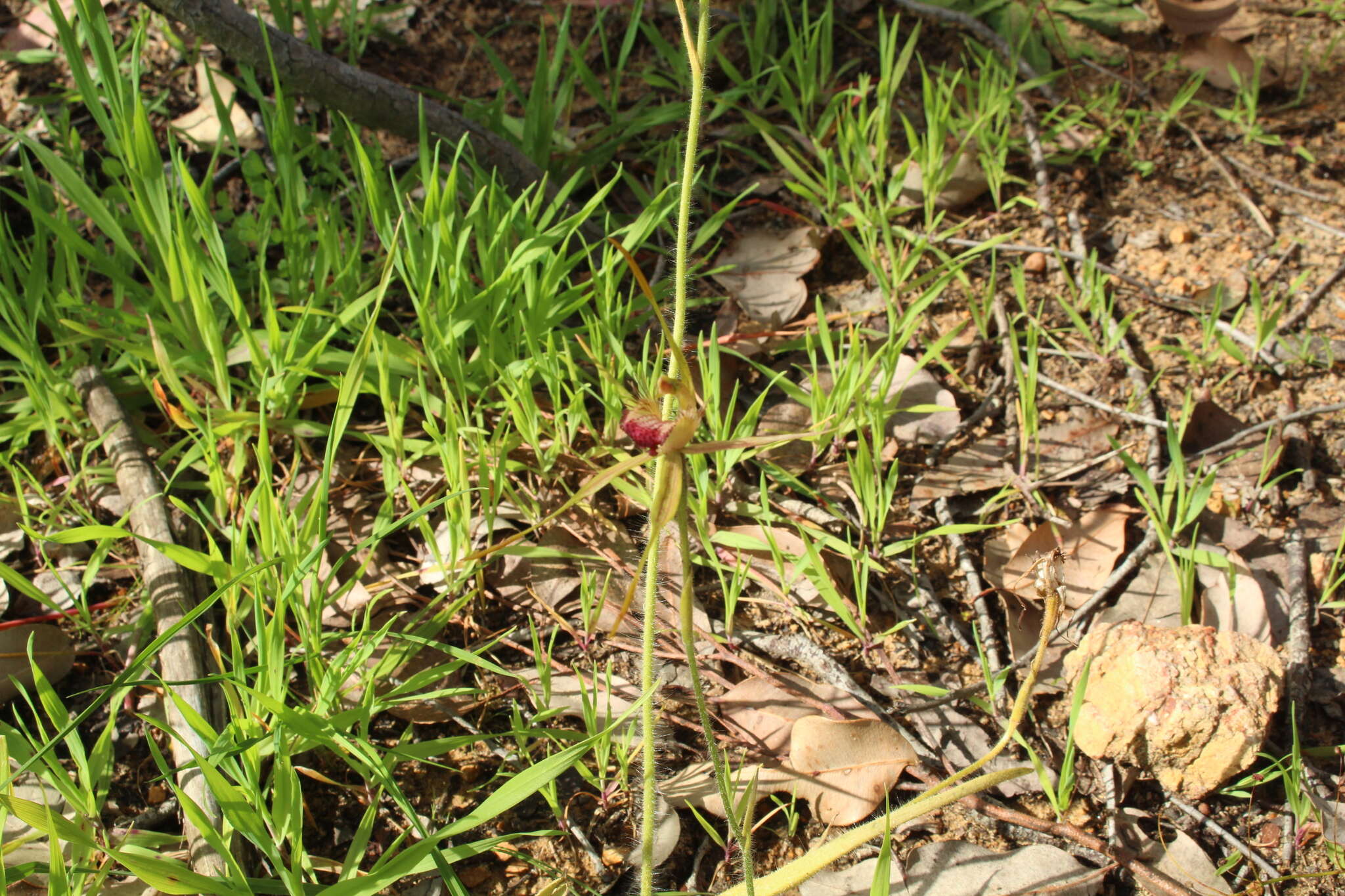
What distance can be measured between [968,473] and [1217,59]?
1.80 metres

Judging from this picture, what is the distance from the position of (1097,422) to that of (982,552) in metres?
0.47

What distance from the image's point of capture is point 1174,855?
1564 millimetres

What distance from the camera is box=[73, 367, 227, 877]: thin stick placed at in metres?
1.48

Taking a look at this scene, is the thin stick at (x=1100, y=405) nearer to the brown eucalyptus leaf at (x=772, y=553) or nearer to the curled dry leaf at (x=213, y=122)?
the brown eucalyptus leaf at (x=772, y=553)

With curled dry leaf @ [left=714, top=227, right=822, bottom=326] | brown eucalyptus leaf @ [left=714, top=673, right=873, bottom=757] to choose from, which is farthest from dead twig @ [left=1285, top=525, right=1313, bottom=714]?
curled dry leaf @ [left=714, top=227, right=822, bottom=326]

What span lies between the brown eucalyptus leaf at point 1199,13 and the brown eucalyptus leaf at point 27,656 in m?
3.33

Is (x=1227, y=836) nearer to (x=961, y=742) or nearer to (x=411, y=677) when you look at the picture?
(x=961, y=742)

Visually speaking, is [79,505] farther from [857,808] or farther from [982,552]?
[982,552]

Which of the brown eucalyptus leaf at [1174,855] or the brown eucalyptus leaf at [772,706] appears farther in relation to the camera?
the brown eucalyptus leaf at [772,706]

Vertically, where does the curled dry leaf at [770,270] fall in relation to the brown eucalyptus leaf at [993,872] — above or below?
above

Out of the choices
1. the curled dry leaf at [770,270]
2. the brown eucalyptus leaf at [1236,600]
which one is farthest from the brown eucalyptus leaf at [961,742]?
the curled dry leaf at [770,270]

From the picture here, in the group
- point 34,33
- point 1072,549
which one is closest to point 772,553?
point 1072,549

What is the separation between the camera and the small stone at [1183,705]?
1581 millimetres

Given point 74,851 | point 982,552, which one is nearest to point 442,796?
point 74,851
